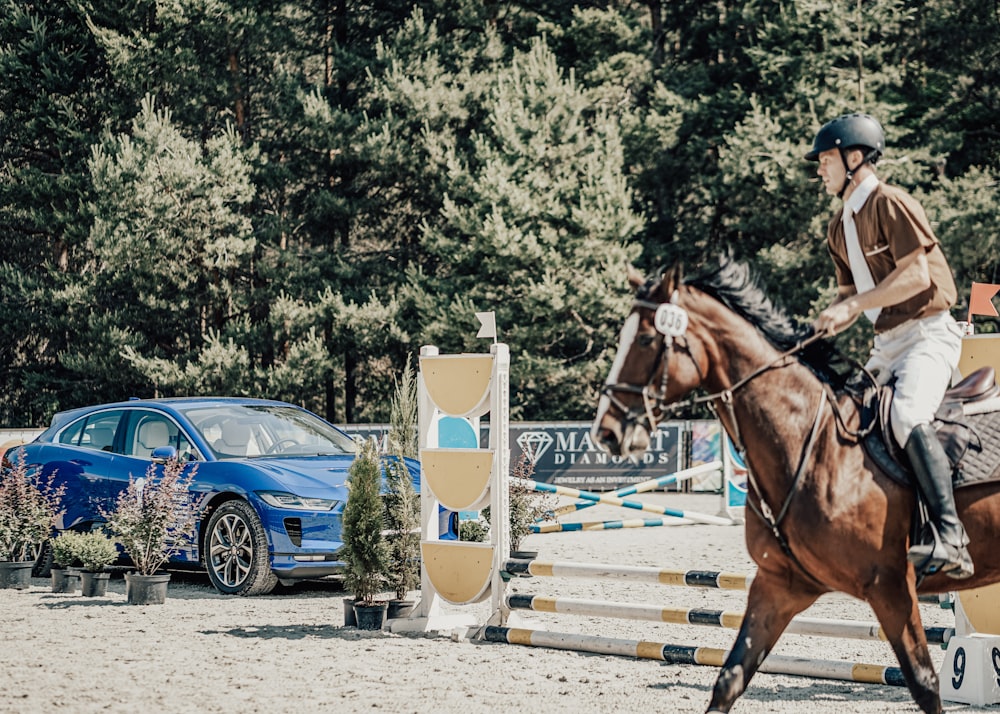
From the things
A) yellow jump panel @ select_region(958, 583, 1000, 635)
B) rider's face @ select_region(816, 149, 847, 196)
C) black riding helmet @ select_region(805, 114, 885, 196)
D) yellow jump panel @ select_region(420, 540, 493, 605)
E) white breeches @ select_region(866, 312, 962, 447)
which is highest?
Answer: black riding helmet @ select_region(805, 114, 885, 196)

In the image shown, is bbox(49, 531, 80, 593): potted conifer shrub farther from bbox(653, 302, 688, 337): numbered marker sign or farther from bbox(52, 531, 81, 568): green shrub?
bbox(653, 302, 688, 337): numbered marker sign

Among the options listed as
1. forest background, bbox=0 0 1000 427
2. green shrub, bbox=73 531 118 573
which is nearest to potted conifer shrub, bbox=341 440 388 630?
green shrub, bbox=73 531 118 573

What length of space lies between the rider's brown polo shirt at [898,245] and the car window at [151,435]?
8225mm

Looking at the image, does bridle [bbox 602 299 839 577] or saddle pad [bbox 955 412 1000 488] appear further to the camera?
saddle pad [bbox 955 412 1000 488]

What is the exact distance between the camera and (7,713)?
6121 millimetres

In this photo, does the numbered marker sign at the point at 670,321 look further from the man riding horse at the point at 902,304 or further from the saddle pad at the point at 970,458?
the saddle pad at the point at 970,458

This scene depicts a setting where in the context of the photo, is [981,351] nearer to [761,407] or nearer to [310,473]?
[761,407]

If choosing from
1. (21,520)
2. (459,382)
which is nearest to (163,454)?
(21,520)

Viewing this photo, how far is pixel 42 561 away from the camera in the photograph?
42.2ft

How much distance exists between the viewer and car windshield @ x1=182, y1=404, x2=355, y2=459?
38.7 feet

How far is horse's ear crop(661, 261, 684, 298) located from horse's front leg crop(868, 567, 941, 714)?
149 cm

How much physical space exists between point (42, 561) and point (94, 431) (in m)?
1.59

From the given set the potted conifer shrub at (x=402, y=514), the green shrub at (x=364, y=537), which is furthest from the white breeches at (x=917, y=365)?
the green shrub at (x=364, y=537)

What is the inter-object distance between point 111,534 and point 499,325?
20.0 metres
